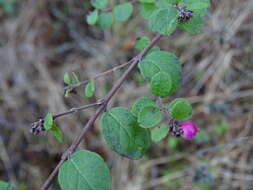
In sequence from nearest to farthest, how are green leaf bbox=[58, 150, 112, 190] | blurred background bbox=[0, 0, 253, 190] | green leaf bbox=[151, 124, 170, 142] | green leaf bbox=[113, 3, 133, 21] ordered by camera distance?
1. green leaf bbox=[58, 150, 112, 190]
2. green leaf bbox=[151, 124, 170, 142]
3. green leaf bbox=[113, 3, 133, 21]
4. blurred background bbox=[0, 0, 253, 190]

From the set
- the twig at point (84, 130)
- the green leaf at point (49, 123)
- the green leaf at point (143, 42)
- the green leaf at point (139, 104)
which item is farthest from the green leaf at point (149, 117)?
the green leaf at point (143, 42)

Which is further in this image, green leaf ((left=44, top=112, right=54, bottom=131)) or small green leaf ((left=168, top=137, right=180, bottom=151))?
small green leaf ((left=168, top=137, right=180, bottom=151))

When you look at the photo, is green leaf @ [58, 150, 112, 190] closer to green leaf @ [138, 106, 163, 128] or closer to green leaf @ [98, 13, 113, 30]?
green leaf @ [138, 106, 163, 128]

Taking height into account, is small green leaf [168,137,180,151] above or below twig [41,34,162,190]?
below

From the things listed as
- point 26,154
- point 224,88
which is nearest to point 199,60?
point 224,88

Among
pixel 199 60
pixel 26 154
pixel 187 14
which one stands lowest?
pixel 26 154

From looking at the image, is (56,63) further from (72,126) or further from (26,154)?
(26,154)

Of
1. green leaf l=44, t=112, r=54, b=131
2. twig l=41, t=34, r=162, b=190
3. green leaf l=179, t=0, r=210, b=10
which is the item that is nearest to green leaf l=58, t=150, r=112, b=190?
twig l=41, t=34, r=162, b=190
